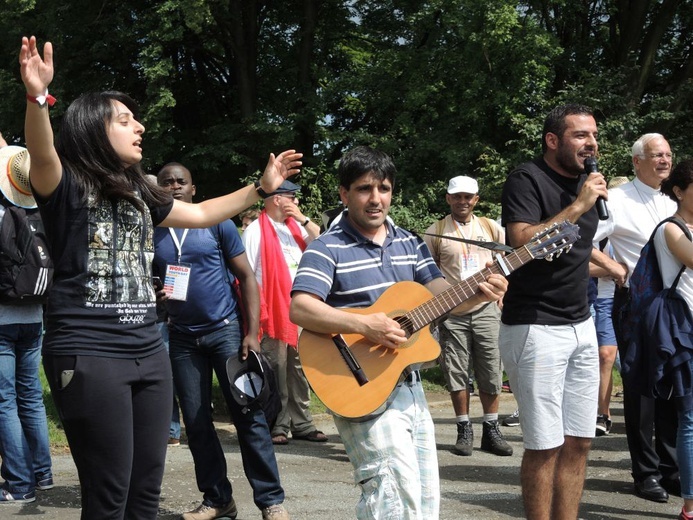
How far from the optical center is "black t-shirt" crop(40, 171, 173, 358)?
3516mm

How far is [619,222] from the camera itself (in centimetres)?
698

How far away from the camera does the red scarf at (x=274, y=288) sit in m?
8.56

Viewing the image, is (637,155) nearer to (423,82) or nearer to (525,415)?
(525,415)

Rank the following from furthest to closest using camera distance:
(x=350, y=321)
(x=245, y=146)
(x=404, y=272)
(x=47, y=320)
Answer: (x=245, y=146)
(x=404, y=272)
(x=350, y=321)
(x=47, y=320)

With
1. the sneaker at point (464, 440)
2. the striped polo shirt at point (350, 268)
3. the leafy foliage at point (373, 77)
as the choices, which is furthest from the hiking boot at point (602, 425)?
the leafy foliage at point (373, 77)

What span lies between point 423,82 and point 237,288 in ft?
46.6

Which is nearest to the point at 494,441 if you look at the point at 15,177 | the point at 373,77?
the point at 15,177

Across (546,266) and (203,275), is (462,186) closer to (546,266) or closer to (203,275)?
(203,275)

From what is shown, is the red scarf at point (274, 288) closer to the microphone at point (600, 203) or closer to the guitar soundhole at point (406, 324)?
the microphone at point (600, 203)

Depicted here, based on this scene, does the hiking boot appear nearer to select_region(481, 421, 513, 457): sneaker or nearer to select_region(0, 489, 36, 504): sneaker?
select_region(481, 421, 513, 457): sneaker

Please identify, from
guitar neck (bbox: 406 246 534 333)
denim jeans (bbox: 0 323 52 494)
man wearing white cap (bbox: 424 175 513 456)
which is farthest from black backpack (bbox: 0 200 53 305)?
man wearing white cap (bbox: 424 175 513 456)

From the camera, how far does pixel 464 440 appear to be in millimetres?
8031

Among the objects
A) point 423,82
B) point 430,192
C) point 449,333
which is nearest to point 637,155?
point 449,333

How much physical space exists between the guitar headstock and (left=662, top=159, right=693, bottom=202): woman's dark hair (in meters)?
1.73
